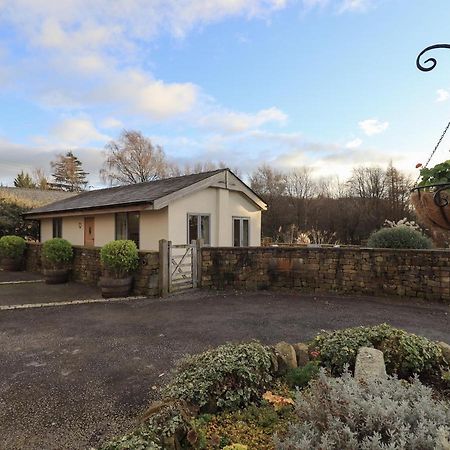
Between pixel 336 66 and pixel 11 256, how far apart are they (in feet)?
50.3

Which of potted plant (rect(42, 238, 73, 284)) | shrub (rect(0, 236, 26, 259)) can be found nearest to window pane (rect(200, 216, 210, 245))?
potted plant (rect(42, 238, 73, 284))

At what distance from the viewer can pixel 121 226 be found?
1391cm

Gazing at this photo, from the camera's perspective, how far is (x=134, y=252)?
933 centimetres

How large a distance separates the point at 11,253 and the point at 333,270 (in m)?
14.1

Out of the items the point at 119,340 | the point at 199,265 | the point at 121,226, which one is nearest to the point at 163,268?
the point at 199,265

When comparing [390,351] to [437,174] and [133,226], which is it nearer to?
[437,174]

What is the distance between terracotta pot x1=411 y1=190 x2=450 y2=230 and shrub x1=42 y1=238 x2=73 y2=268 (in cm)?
1125

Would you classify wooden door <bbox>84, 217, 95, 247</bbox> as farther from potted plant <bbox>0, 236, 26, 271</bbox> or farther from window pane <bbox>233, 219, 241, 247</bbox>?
window pane <bbox>233, 219, 241, 247</bbox>

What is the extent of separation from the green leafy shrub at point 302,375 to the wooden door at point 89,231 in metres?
13.6

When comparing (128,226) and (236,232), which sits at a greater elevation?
(128,226)

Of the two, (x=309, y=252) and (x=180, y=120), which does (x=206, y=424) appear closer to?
(x=309, y=252)

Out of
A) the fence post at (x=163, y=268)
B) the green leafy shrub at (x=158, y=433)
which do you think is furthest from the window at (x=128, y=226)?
the green leafy shrub at (x=158, y=433)

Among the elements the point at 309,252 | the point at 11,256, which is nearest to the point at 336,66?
the point at 309,252

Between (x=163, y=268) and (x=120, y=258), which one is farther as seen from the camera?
(x=163, y=268)
